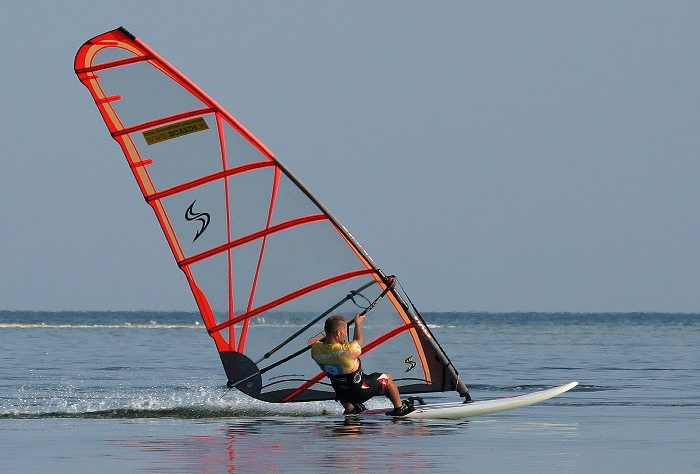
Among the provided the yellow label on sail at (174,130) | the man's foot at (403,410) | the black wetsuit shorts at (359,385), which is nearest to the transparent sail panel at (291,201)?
the yellow label on sail at (174,130)

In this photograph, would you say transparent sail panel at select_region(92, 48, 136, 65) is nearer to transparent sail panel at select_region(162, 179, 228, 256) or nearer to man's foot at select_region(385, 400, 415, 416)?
transparent sail panel at select_region(162, 179, 228, 256)

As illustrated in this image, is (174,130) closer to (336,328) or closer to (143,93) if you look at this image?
(143,93)

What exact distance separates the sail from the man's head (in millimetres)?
722

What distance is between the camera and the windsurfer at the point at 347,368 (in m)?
11.5

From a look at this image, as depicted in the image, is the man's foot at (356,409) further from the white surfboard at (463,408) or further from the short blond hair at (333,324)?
the short blond hair at (333,324)

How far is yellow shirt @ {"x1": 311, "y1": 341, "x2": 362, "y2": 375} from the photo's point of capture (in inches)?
452

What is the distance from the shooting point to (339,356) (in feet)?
37.6

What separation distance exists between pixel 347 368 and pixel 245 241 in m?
1.52

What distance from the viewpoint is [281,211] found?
12.1m

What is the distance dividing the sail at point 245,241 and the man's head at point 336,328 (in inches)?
28.4

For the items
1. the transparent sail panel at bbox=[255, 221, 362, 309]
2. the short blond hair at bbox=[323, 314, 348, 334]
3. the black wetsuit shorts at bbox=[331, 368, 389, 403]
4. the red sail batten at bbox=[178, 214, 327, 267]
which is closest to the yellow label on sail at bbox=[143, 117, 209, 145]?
the red sail batten at bbox=[178, 214, 327, 267]

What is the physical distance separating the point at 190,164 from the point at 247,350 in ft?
5.70

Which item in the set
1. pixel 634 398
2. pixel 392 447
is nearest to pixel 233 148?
pixel 392 447

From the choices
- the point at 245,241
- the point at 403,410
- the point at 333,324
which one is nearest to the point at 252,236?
the point at 245,241
